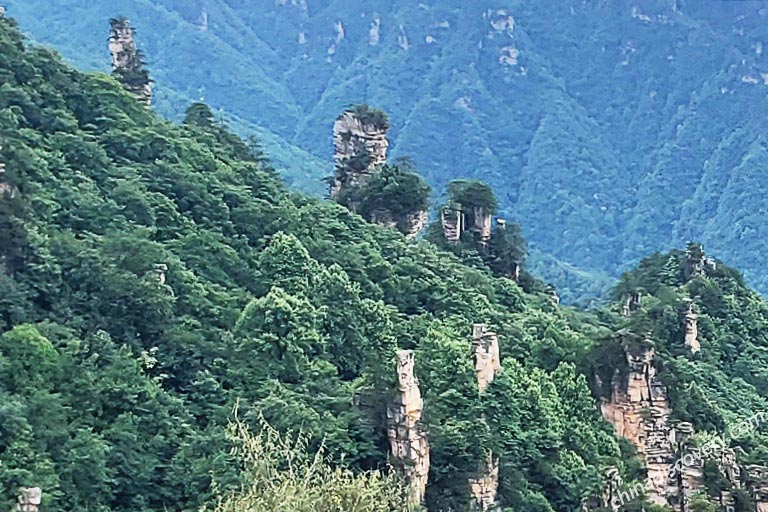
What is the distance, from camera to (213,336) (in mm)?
24562

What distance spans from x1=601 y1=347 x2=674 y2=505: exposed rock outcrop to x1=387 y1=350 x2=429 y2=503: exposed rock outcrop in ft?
20.7

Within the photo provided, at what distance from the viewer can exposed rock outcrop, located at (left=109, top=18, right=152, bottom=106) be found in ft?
124

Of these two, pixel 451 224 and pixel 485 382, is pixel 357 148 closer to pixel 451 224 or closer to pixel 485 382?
pixel 451 224

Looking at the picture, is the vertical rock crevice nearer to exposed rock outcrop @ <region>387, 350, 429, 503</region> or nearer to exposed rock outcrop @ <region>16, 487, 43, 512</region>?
exposed rock outcrop @ <region>387, 350, 429, 503</region>

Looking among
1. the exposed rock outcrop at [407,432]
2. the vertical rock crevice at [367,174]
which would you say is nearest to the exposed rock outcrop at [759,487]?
the exposed rock outcrop at [407,432]

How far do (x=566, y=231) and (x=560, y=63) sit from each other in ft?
140

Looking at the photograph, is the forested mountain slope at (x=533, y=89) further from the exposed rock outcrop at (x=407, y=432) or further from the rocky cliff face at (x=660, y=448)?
the exposed rock outcrop at (x=407, y=432)

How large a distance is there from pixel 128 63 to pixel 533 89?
112m

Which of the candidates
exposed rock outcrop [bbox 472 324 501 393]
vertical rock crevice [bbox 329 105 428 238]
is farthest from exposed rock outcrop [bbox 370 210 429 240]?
exposed rock outcrop [bbox 472 324 501 393]

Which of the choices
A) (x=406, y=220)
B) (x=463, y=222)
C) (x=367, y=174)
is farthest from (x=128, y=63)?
(x=463, y=222)

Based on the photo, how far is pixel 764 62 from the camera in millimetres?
139375

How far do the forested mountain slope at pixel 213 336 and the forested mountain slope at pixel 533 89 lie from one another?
73304 millimetres

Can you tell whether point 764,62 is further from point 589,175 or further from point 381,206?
point 381,206

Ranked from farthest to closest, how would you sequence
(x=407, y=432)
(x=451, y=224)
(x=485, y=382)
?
1. (x=451, y=224)
2. (x=485, y=382)
3. (x=407, y=432)
